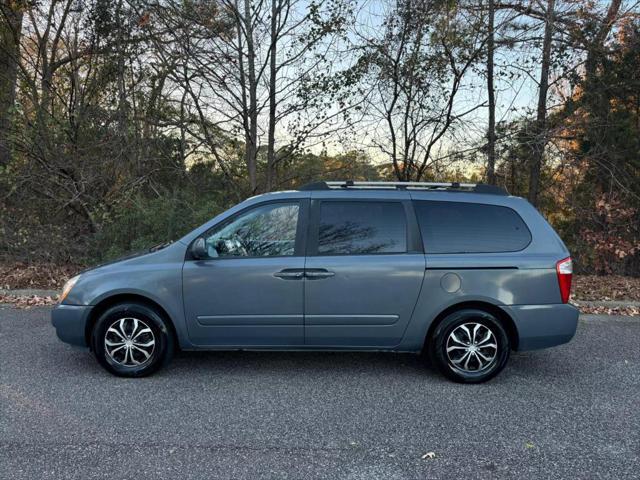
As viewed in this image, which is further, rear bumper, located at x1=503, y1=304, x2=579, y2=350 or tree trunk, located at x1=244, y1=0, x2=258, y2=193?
tree trunk, located at x1=244, y1=0, x2=258, y2=193

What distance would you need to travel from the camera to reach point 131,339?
4223mm

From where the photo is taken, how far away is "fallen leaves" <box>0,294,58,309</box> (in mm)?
6836

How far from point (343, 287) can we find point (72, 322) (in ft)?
7.81

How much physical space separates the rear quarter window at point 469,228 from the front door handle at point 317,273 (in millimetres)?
886

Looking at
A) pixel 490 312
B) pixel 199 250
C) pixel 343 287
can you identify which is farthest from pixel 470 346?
pixel 199 250

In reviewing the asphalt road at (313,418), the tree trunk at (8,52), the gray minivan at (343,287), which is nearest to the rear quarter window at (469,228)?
the gray minivan at (343,287)

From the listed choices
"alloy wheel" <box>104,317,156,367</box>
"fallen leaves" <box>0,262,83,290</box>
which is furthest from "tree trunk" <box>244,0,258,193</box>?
"alloy wheel" <box>104,317,156,367</box>

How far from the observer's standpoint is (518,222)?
429 centimetres

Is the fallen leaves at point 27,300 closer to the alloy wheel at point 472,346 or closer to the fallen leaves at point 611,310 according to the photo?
the alloy wheel at point 472,346

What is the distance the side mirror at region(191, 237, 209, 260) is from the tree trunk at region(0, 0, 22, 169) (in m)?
7.21

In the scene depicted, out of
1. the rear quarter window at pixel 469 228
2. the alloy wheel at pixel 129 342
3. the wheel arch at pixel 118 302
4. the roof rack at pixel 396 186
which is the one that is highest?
the roof rack at pixel 396 186

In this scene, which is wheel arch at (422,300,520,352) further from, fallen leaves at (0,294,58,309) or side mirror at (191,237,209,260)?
fallen leaves at (0,294,58,309)

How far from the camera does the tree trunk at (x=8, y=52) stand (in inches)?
370

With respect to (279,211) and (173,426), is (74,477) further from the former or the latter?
(279,211)
